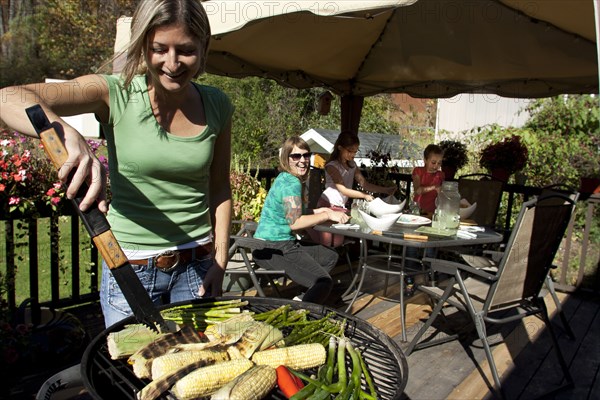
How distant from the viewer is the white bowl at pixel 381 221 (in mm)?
3436

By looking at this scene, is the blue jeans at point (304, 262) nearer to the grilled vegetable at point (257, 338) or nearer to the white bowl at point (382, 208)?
the white bowl at point (382, 208)

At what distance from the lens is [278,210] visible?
12.2ft

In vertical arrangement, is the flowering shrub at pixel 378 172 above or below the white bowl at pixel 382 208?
above

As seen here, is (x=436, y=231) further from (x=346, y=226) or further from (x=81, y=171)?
(x=81, y=171)

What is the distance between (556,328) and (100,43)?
702 inches

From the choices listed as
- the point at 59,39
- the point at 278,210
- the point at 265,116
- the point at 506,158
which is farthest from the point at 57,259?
the point at 59,39

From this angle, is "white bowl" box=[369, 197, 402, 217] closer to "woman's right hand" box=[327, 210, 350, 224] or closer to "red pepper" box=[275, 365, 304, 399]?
"woman's right hand" box=[327, 210, 350, 224]

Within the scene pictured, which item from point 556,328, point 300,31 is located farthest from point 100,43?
point 556,328

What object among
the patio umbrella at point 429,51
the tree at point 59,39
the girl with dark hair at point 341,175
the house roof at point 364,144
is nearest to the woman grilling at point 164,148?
the patio umbrella at point 429,51

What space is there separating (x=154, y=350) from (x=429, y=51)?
5.32m

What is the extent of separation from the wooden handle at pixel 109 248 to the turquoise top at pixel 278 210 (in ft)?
8.46

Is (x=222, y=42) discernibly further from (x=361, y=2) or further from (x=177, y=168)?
(x=177, y=168)

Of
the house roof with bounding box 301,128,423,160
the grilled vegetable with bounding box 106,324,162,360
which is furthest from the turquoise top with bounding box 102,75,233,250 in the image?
the house roof with bounding box 301,128,423,160

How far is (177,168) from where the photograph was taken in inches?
58.9
